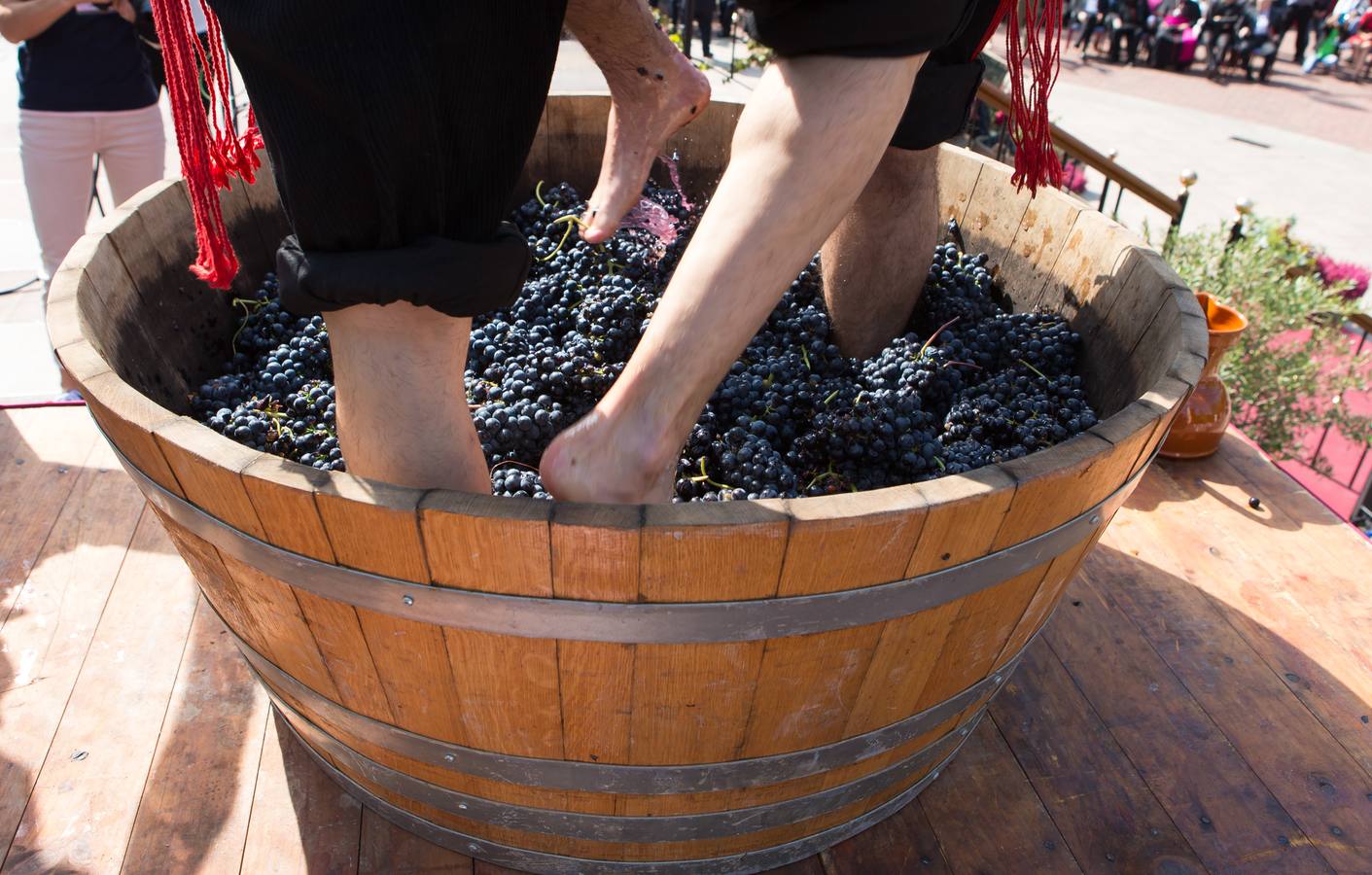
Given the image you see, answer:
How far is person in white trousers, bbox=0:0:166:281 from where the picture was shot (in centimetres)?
261

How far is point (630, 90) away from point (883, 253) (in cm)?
54

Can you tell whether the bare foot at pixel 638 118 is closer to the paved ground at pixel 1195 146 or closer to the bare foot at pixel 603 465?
the bare foot at pixel 603 465

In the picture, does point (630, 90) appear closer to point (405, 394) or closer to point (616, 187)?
point (616, 187)

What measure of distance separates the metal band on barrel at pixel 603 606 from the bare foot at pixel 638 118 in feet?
2.44

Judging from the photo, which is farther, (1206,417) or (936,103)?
(1206,417)

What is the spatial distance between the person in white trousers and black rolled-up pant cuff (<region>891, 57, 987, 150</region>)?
7.37 feet

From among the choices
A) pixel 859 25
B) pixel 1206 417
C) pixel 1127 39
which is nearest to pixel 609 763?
pixel 859 25

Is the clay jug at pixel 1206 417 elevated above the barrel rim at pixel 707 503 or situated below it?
below

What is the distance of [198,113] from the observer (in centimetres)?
122

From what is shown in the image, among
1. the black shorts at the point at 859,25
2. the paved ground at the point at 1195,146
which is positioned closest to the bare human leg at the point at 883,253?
the black shorts at the point at 859,25

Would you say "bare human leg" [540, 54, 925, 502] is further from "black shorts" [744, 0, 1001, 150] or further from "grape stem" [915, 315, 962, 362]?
"grape stem" [915, 315, 962, 362]

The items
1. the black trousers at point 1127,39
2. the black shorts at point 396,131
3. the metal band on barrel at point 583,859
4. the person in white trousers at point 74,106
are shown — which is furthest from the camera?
the black trousers at point 1127,39

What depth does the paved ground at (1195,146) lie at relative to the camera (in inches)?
177

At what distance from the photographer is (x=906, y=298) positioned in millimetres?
1814
